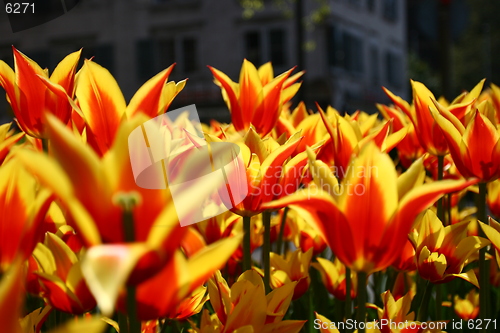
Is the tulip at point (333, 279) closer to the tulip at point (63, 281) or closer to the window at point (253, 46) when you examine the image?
the tulip at point (63, 281)

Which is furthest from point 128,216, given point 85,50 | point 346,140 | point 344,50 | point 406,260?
point 344,50

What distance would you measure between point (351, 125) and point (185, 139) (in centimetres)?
37

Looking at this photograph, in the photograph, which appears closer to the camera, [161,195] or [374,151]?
[161,195]

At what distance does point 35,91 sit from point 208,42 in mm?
21156

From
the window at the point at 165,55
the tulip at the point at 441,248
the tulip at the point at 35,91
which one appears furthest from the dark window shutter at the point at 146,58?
the tulip at the point at 441,248

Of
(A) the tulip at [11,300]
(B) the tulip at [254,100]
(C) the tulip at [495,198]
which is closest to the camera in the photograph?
(A) the tulip at [11,300]

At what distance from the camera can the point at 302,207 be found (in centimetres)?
69

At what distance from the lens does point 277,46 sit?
70.8ft

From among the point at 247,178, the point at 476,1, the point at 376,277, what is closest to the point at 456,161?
the point at 247,178

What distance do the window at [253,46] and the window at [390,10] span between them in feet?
22.6

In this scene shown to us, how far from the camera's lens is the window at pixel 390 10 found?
26062 millimetres

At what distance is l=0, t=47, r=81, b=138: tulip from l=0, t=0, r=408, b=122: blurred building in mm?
19567

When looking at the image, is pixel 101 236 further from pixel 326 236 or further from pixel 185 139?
pixel 185 139

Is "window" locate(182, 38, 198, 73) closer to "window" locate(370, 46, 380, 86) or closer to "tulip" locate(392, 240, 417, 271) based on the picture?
"window" locate(370, 46, 380, 86)
